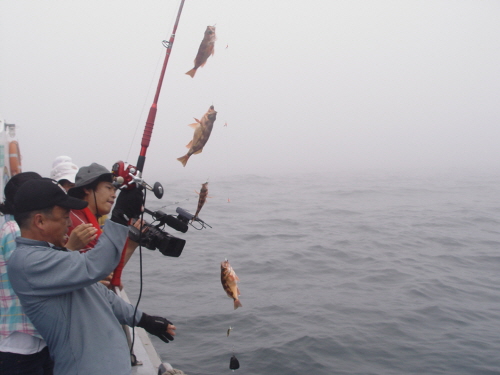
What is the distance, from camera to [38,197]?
1927 mm

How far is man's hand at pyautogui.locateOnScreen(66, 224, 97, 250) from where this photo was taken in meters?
2.24

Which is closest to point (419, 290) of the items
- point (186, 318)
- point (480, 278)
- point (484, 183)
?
point (480, 278)

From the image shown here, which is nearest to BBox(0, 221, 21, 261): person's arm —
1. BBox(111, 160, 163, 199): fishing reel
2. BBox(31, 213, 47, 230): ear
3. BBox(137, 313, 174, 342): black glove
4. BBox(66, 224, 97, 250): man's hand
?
BBox(66, 224, 97, 250): man's hand

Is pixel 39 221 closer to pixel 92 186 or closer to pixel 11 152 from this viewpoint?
pixel 92 186

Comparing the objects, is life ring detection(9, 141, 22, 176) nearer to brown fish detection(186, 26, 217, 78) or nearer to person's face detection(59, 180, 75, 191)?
person's face detection(59, 180, 75, 191)

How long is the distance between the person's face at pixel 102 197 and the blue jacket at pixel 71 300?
0.80m

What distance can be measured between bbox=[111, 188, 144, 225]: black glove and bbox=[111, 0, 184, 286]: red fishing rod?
62 mm

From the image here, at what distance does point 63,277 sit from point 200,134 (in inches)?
73.6

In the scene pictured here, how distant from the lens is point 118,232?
1988 millimetres

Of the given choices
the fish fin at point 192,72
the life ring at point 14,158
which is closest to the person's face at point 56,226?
the fish fin at point 192,72

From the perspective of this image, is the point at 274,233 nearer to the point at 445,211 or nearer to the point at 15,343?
the point at 445,211

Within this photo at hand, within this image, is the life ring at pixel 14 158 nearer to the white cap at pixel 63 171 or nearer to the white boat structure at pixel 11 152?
the white boat structure at pixel 11 152

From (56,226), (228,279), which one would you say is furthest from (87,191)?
(228,279)

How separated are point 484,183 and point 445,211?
12.2 meters
